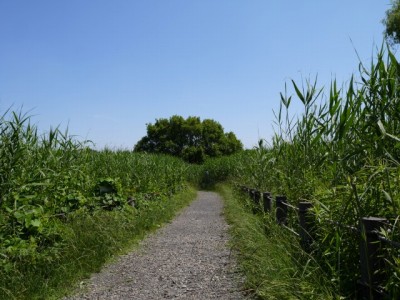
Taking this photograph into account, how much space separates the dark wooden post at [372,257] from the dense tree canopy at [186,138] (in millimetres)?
47701

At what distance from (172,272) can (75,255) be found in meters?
1.35

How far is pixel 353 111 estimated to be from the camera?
413 centimetres

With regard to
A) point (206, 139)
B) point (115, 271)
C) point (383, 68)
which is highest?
point (206, 139)

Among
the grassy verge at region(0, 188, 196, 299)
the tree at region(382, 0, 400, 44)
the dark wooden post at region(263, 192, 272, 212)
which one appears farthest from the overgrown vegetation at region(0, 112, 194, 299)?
the tree at region(382, 0, 400, 44)

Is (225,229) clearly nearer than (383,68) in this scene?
No

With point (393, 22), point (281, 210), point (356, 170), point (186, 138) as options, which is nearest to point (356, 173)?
point (356, 170)

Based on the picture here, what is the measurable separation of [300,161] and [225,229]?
158 inches

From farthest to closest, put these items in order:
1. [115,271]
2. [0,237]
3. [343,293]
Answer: [115,271] < [0,237] < [343,293]

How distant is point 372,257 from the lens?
10.3 ft

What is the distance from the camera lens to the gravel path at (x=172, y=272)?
191 inches

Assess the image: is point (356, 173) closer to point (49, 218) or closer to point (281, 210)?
point (281, 210)

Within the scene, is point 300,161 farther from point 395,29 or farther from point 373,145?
point 395,29

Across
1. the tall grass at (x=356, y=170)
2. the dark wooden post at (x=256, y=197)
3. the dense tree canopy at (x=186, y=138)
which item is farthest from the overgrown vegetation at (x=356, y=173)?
the dense tree canopy at (x=186, y=138)

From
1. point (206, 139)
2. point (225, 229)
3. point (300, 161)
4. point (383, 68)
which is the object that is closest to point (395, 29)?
point (225, 229)
